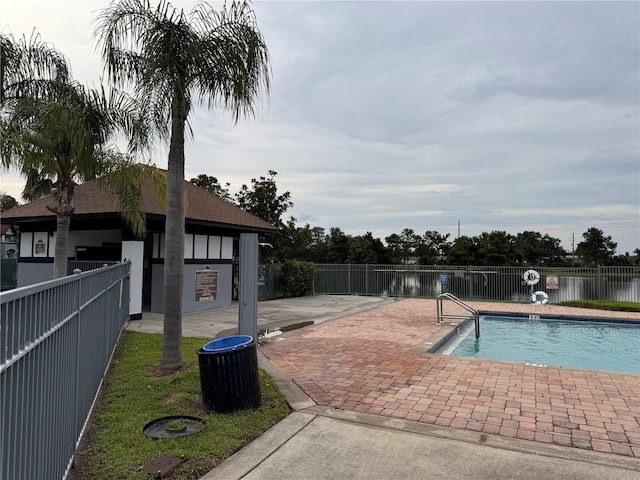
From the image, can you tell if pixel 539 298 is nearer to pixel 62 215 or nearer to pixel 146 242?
pixel 146 242

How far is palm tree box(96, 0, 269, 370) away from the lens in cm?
684

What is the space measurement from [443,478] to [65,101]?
34.9 ft

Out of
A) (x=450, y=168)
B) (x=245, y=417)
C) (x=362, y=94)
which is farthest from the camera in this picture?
(x=450, y=168)

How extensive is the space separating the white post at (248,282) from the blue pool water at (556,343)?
467cm

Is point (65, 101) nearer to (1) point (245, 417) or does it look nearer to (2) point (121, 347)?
(2) point (121, 347)

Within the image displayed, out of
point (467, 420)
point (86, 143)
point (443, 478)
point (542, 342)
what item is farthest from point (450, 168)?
point (443, 478)

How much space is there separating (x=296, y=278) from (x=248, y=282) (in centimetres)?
1417

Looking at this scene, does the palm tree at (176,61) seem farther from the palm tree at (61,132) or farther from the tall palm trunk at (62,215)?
the tall palm trunk at (62,215)

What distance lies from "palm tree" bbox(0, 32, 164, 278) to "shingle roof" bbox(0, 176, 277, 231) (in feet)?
6.40

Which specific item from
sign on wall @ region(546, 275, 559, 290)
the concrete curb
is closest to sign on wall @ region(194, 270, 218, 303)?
the concrete curb

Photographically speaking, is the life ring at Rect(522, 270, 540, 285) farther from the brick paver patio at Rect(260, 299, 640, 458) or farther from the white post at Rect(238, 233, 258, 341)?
the white post at Rect(238, 233, 258, 341)

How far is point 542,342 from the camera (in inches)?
478

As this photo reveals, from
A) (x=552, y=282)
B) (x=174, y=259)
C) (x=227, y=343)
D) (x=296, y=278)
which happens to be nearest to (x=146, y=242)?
(x=296, y=278)

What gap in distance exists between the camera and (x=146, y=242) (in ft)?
51.4
